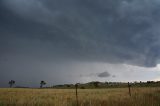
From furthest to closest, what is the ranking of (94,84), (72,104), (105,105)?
(94,84), (72,104), (105,105)

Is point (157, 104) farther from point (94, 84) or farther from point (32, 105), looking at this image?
point (94, 84)

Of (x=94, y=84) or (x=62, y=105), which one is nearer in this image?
(x=62, y=105)

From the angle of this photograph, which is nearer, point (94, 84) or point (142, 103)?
point (142, 103)

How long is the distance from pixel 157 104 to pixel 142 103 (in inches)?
35.0

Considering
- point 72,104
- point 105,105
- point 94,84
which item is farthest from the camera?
point 94,84

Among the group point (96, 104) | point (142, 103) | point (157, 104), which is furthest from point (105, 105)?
point (157, 104)

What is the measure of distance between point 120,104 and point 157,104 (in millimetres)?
2251

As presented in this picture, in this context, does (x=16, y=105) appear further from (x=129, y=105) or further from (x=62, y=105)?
(x=129, y=105)

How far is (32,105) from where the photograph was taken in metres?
13.1

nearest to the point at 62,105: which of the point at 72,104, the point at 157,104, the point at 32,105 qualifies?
the point at 72,104

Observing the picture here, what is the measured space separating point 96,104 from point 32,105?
367 centimetres

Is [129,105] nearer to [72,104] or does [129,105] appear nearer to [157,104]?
[157,104]

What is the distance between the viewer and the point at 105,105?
13047 mm

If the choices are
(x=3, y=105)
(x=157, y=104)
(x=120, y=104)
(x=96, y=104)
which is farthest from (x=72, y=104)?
(x=157, y=104)
